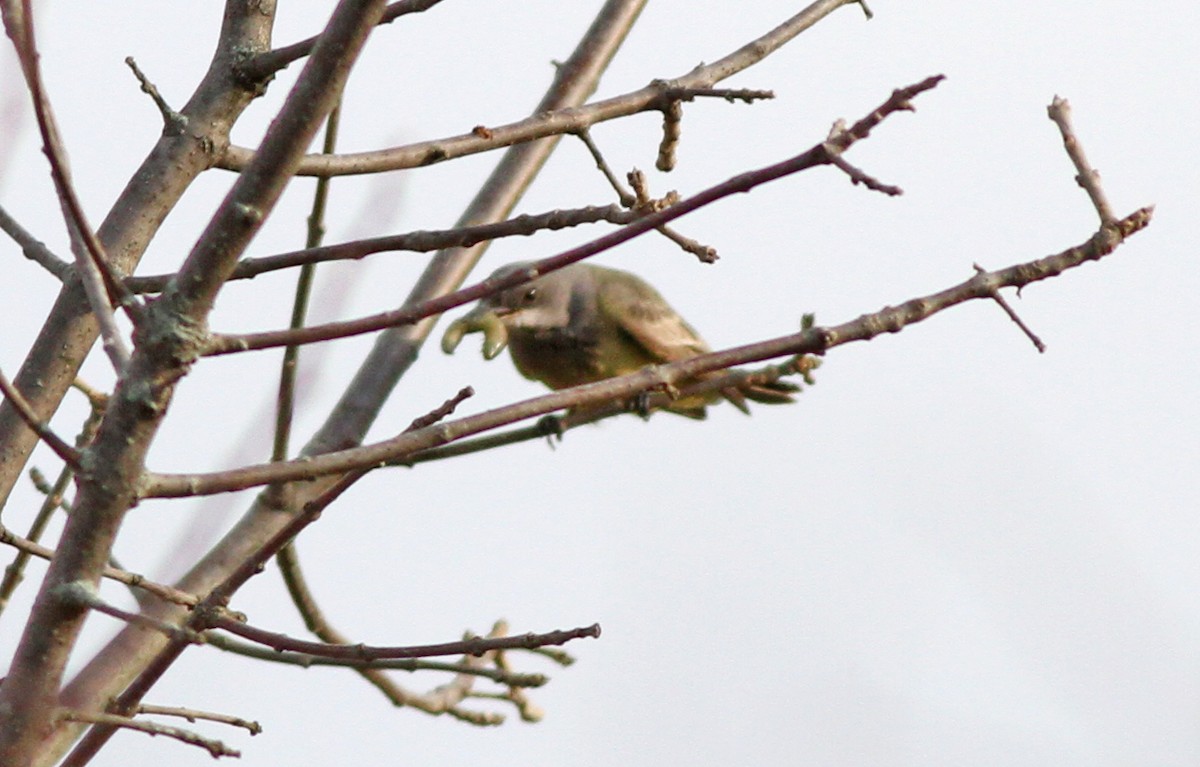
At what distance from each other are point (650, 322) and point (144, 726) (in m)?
4.13

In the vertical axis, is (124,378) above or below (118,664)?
below

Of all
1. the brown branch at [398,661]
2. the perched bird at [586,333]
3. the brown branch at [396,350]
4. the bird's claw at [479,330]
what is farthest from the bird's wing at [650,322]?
the brown branch at [398,661]

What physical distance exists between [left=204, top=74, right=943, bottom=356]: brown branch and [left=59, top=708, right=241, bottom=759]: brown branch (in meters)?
0.38

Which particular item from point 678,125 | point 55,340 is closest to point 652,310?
point 678,125

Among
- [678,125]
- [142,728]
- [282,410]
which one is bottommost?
[142,728]

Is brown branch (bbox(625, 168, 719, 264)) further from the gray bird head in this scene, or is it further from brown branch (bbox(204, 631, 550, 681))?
the gray bird head

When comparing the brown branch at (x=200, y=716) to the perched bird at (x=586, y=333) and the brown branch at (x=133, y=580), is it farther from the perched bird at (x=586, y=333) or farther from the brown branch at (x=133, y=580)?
the perched bird at (x=586, y=333)

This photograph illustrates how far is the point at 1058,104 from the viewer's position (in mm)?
2084

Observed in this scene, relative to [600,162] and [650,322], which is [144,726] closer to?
[600,162]

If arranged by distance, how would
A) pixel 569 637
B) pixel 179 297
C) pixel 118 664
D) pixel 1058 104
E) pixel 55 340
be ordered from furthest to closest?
1. pixel 118 664
2. pixel 55 340
3. pixel 1058 104
4. pixel 569 637
5. pixel 179 297

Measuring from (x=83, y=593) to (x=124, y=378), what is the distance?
216 mm

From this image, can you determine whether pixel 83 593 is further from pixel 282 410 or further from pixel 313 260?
pixel 282 410

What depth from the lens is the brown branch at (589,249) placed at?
143 centimetres

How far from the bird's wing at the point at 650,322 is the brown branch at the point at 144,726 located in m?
3.86
